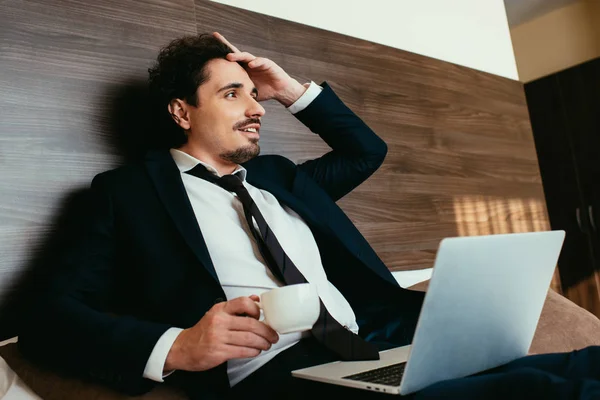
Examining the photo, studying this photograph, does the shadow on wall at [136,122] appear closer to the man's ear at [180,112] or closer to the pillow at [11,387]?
the man's ear at [180,112]

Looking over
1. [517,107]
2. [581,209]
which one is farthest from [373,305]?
[581,209]

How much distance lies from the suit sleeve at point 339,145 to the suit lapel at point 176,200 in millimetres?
509

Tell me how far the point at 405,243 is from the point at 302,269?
3.50ft

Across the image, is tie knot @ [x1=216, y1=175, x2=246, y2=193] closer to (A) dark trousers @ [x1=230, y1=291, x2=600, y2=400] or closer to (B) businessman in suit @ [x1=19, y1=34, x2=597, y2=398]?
(B) businessman in suit @ [x1=19, y1=34, x2=597, y2=398]

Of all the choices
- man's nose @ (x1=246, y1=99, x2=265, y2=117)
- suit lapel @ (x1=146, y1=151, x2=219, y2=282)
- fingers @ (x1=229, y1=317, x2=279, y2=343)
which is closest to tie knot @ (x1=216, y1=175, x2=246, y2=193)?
suit lapel @ (x1=146, y1=151, x2=219, y2=282)

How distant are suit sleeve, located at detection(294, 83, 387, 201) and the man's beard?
26 cm

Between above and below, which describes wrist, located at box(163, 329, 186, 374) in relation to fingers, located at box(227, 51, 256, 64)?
below

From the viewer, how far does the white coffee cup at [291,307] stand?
938 mm

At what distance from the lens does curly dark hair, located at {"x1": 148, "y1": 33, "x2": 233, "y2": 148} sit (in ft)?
5.75

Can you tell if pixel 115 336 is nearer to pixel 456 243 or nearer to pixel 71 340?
pixel 71 340

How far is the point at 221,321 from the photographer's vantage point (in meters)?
1.04

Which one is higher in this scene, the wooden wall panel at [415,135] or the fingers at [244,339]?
the wooden wall panel at [415,135]

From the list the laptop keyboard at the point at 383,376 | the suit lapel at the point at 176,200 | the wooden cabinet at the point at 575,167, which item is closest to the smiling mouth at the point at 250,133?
the suit lapel at the point at 176,200

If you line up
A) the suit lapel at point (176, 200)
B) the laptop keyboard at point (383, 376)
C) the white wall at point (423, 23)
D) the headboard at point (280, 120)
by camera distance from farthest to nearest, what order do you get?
the white wall at point (423, 23) < the headboard at point (280, 120) < the suit lapel at point (176, 200) < the laptop keyboard at point (383, 376)
